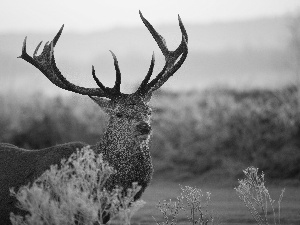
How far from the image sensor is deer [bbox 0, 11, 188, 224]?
9.00 m

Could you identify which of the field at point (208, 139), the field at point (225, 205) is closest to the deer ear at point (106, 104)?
the field at point (225, 205)

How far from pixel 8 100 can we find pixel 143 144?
21950mm

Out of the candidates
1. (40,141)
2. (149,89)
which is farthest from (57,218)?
(40,141)

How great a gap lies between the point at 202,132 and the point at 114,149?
521 inches

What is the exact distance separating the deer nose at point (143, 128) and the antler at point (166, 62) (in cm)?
56

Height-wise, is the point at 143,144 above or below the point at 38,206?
above

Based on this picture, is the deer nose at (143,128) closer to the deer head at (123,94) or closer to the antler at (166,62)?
the deer head at (123,94)

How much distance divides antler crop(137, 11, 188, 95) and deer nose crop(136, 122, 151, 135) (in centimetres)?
56

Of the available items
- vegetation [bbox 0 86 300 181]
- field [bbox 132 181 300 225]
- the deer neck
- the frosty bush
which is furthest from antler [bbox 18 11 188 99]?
vegetation [bbox 0 86 300 181]

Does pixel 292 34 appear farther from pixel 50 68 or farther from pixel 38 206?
pixel 38 206

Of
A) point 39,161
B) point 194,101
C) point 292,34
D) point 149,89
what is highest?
point 292,34

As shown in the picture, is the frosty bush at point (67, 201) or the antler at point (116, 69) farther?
the antler at point (116, 69)

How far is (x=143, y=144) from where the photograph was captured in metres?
9.07

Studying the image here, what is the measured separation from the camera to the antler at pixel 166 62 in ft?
31.1
